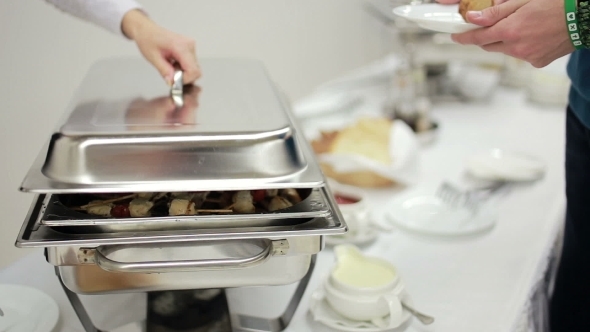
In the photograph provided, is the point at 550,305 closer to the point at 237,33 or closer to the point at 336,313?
the point at 336,313

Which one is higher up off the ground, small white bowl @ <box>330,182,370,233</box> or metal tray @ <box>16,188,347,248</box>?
metal tray @ <box>16,188,347,248</box>

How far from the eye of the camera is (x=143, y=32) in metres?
0.99

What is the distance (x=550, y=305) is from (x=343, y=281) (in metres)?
0.54

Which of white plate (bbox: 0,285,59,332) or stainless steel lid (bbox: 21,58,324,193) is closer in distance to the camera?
stainless steel lid (bbox: 21,58,324,193)

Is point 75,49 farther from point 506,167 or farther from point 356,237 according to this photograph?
point 506,167

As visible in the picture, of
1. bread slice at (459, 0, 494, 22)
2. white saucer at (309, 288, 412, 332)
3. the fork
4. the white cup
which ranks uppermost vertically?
bread slice at (459, 0, 494, 22)

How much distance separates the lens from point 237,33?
1.71 m

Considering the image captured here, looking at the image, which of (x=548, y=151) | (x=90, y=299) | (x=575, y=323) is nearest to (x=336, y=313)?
(x=90, y=299)

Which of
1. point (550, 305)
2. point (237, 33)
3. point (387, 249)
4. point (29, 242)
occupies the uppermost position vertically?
point (29, 242)

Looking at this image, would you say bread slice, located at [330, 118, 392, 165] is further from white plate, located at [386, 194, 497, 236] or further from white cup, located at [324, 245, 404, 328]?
white cup, located at [324, 245, 404, 328]

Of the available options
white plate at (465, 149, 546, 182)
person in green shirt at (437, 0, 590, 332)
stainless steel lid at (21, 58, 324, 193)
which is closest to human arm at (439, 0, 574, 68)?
person in green shirt at (437, 0, 590, 332)

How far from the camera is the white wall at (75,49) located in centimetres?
108

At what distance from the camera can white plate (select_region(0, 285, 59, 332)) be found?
2.70ft

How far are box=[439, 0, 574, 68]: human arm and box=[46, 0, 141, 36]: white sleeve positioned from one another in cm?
55
